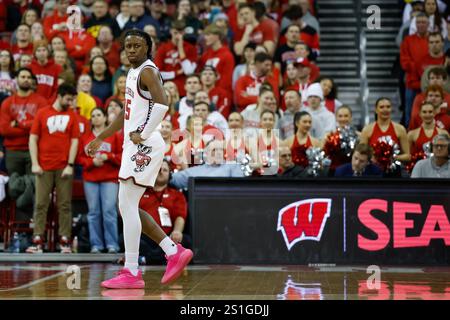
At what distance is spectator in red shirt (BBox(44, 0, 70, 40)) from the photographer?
18.2 m

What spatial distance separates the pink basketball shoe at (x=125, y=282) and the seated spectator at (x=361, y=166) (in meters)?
A: 4.91

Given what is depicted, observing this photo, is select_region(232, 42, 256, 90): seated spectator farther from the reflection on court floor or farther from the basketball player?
the basketball player

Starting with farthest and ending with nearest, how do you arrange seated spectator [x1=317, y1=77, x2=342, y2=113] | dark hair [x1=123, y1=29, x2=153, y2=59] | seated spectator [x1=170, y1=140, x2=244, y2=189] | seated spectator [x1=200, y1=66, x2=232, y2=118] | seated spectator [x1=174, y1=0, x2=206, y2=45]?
1. seated spectator [x1=174, y1=0, x2=206, y2=45]
2. seated spectator [x1=200, y1=66, x2=232, y2=118]
3. seated spectator [x1=317, y1=77, x2=342, y2=113]
4. seated spectator [x1=170, y1=140, x2=244, y2=189]
5. dark hair [x1=123, y1=29, x2=153, y2=59]

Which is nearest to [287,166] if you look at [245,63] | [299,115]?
[299,115]

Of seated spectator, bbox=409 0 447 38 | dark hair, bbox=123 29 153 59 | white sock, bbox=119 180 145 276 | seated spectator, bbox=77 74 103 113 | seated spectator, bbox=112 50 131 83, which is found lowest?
white sock, bbox=119 180 145 276

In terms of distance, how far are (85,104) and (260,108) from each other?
9.16ft

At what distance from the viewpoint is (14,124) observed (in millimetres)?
15102

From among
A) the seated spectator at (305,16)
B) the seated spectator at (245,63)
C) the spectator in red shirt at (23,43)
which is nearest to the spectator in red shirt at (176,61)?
the seated spectator at (245,63)

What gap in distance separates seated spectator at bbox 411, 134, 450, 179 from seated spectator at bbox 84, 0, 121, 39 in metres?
6.90

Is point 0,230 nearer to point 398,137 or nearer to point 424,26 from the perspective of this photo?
point 398,137

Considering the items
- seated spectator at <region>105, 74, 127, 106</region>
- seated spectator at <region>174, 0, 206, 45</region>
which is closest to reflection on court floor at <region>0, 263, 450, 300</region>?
seated spectator at <region>105, 74, 127, 106</region>
